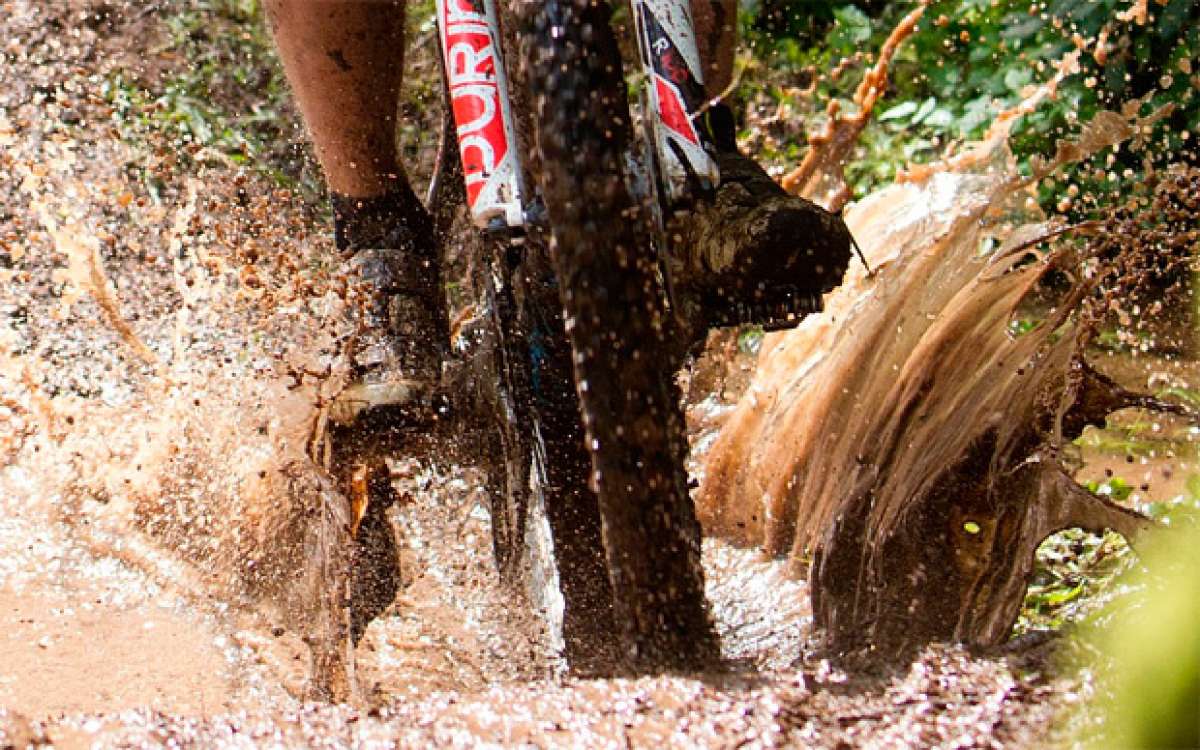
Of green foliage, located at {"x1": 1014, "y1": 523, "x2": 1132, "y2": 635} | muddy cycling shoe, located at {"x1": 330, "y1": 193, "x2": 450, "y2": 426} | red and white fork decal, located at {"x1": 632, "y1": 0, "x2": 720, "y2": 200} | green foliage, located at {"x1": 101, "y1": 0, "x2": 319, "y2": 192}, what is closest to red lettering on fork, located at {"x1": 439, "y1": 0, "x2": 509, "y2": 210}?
red and white fork decal, located at {"x1": 632, "y1": 0, "x2": 720, "y2": 200}

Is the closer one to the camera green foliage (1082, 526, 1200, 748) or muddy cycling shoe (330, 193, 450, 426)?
green foliage (1082, 526, 1200, 748)

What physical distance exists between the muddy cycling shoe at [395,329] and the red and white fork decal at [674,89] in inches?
26.1

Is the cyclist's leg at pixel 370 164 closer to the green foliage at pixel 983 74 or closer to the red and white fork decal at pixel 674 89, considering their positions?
the red and white fork decal at pixel 674 89

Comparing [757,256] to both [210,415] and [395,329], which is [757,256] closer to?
[395,329]

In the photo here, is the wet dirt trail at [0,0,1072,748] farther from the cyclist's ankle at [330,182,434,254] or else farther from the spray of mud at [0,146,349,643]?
the cyclist's ankle at [330,182,434,254]

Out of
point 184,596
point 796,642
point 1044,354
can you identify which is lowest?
point 796,642

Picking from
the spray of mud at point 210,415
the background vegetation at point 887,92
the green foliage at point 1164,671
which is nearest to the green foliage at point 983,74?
the background vegetation at point 887,92

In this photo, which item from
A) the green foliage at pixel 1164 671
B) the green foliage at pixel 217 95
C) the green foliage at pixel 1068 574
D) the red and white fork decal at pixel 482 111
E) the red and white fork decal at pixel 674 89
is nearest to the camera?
the green foliage at pixel 1164 671

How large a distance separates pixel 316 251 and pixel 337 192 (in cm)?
55

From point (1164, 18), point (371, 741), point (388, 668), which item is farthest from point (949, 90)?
point (371, 741)

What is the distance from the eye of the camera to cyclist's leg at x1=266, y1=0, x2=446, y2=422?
7.36ft

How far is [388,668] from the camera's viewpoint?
2.29 meters

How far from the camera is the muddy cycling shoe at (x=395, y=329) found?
7.04 ft

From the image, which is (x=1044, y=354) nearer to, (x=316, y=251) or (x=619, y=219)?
(x=619, y=219)
